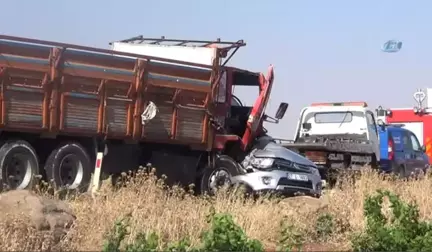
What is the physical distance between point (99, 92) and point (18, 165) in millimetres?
1803

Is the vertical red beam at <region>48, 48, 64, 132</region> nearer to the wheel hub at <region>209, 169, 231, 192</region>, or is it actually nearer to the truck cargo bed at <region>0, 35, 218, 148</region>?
the truck cargo bed at <region>0, 35, 218, 148</region>

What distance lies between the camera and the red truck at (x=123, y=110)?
38.7ft

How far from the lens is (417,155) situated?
24.2 meters

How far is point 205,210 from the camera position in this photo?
9.60m

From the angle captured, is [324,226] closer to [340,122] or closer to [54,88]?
[54,88]

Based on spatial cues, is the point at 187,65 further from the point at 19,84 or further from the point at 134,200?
the point at 134,200

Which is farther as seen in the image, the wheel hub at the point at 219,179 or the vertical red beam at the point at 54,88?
the wheel hub at the point at 219,179

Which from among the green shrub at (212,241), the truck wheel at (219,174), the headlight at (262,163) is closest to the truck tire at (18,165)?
the truck wheel at (219,174)

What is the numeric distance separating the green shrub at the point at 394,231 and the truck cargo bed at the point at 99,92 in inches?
196

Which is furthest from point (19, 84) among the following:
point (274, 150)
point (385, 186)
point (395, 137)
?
point (395, 137)

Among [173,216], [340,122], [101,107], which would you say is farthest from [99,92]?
[340,122]

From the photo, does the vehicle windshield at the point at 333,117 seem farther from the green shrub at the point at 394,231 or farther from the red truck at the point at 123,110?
the green shrub at the point at 394,231

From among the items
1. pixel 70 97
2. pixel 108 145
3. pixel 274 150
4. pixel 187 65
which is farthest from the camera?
pixel 274 150

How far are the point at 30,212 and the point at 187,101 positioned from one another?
6422 mm
